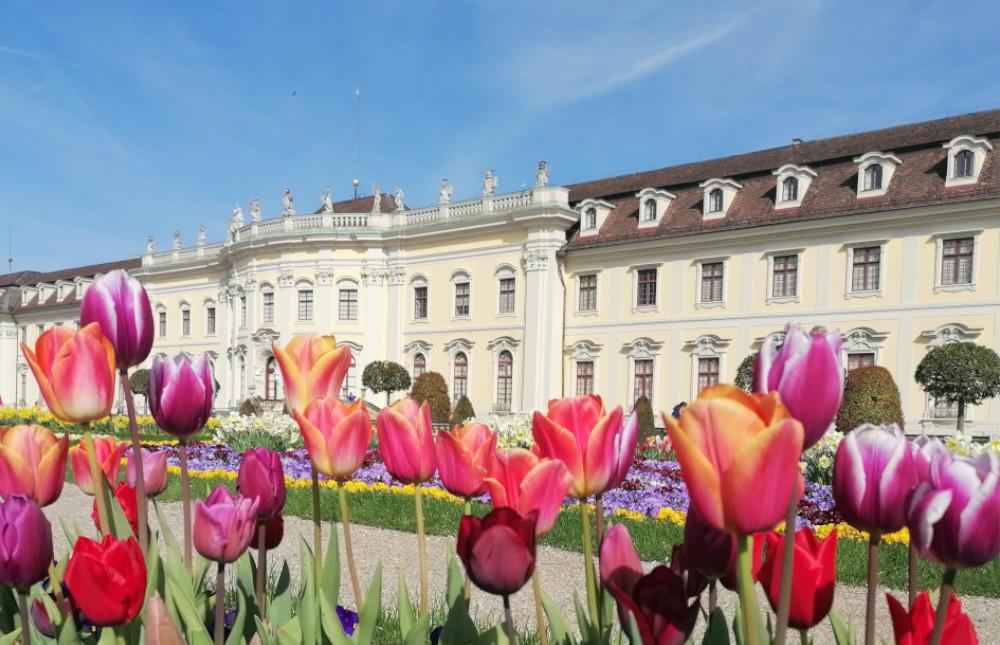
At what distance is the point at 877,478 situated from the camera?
39.9 inches

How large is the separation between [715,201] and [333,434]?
23.1m

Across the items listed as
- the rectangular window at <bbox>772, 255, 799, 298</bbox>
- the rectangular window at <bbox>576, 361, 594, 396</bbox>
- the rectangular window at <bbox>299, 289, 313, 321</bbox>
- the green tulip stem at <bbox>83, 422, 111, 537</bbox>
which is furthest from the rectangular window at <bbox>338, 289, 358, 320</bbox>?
the green tulip stem at <bbox>83, 422, 111, 537</bbox>

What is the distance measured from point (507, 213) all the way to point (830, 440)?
60.8ft

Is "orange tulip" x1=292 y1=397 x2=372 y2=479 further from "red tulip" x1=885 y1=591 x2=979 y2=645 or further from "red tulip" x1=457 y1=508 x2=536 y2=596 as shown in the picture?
"red tulip" x1=885 y1=591 x2=979 y2=645

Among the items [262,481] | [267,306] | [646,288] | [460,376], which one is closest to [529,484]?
[262,481]

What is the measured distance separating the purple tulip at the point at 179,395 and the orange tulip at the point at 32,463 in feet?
0.61

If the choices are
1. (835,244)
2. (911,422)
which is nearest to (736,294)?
(835,244)

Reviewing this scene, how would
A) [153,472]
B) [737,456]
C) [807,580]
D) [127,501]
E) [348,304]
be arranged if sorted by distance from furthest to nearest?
1. [348,304]
2. [153,472]
3. [127,501]
4. [807,580]
5. [737,456]

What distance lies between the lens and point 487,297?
27375 millimetres

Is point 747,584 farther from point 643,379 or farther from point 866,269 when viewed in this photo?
point 643,379

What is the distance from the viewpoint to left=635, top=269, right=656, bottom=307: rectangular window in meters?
24.4

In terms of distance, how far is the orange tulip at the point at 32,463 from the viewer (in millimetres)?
1469

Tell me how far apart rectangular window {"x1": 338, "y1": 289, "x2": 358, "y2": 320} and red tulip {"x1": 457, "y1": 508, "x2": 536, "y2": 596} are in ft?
96.4

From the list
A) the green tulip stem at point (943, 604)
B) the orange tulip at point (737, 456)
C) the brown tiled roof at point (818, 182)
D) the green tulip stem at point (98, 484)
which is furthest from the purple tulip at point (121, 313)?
the brown tiled roof at point (818, 182)
